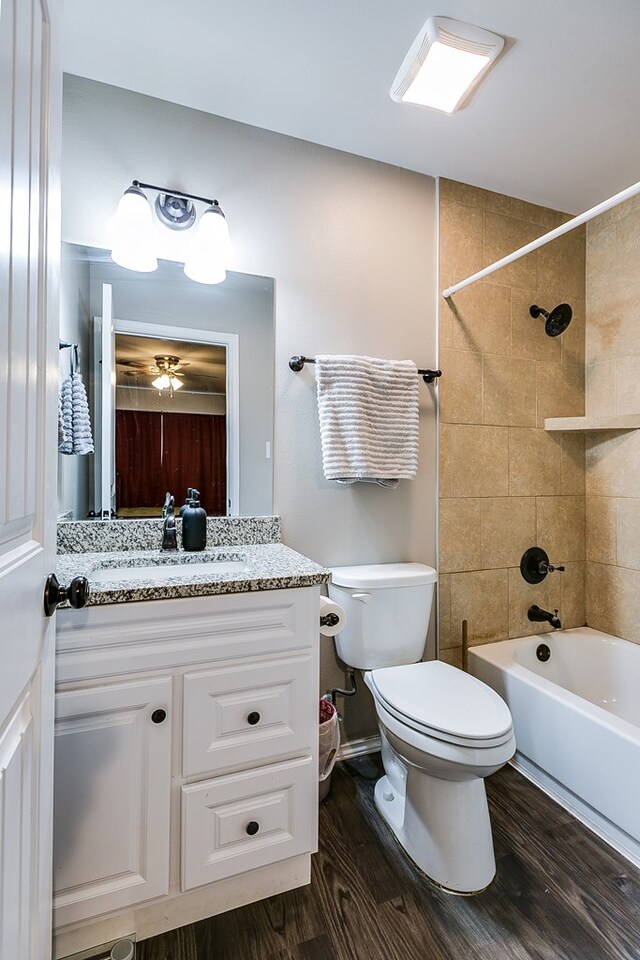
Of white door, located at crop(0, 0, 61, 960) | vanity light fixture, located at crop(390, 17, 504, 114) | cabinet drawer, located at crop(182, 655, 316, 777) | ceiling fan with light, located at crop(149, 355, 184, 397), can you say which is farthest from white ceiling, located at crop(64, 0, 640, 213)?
cabinet drawer, located at crop(182, 655, 316, 777)

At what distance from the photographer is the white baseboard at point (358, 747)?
184 cm

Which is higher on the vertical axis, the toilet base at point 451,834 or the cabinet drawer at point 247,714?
the cabinet drawer at point 247,714

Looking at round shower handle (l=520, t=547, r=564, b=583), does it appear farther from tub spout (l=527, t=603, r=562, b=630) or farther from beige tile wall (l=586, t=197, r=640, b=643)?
beige tile wall (l=586, t=197, r=640, b=643)

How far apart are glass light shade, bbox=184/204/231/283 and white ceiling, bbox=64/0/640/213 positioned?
0.43 m

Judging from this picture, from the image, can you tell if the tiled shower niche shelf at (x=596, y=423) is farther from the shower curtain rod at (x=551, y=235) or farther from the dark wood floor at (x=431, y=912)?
the dark wood floor at (x=431, y=912)

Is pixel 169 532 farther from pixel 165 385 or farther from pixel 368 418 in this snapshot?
pixel 368 418

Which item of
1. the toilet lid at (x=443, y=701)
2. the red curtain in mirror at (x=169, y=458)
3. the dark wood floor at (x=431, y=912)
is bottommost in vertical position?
the dark wood floor at (x=431, y=912)

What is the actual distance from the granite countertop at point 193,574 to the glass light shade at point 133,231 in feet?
3.19

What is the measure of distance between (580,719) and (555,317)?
1.66 meters

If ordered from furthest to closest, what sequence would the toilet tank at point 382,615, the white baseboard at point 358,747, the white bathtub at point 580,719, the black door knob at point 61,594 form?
the white baseboard at point 358,747, the toilet tank at point 382,615, the white bathtub at point 580,719, the black door knob at point 61,594

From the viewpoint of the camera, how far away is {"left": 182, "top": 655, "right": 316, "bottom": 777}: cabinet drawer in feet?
3.68

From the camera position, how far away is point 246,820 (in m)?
1.18

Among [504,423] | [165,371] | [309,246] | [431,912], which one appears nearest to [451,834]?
[431,912]

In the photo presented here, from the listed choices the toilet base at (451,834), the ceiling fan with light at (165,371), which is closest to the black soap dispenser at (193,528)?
the ceiling fan with light at (165,371)
